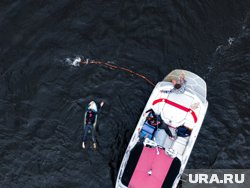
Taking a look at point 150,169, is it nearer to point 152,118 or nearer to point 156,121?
point 156,121

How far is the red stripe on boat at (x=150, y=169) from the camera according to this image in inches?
766

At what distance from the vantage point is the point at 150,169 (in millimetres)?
19641

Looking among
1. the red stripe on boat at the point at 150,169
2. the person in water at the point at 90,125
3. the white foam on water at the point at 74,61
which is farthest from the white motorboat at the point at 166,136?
the white foam on water at the point at 74,61

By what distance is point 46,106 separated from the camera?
23797mm

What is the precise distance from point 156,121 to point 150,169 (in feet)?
9.55

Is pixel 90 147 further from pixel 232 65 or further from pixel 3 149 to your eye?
pixel 232 65

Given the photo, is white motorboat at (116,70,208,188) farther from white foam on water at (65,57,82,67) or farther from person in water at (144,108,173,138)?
white foam on water at (65,57,82,67)

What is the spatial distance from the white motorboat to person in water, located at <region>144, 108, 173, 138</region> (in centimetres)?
6

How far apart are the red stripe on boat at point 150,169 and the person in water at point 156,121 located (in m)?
1.61

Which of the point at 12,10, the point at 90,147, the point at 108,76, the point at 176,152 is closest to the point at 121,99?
the point at 108,76

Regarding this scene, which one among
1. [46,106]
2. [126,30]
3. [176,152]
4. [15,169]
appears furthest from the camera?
[126,30]

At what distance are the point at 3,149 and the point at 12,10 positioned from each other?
9.90 m

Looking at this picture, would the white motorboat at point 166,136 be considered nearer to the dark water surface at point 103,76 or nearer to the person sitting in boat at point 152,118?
the person sitting in boat at point 152,118

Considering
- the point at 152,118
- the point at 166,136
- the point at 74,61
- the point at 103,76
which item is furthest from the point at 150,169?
the point at 74,61
